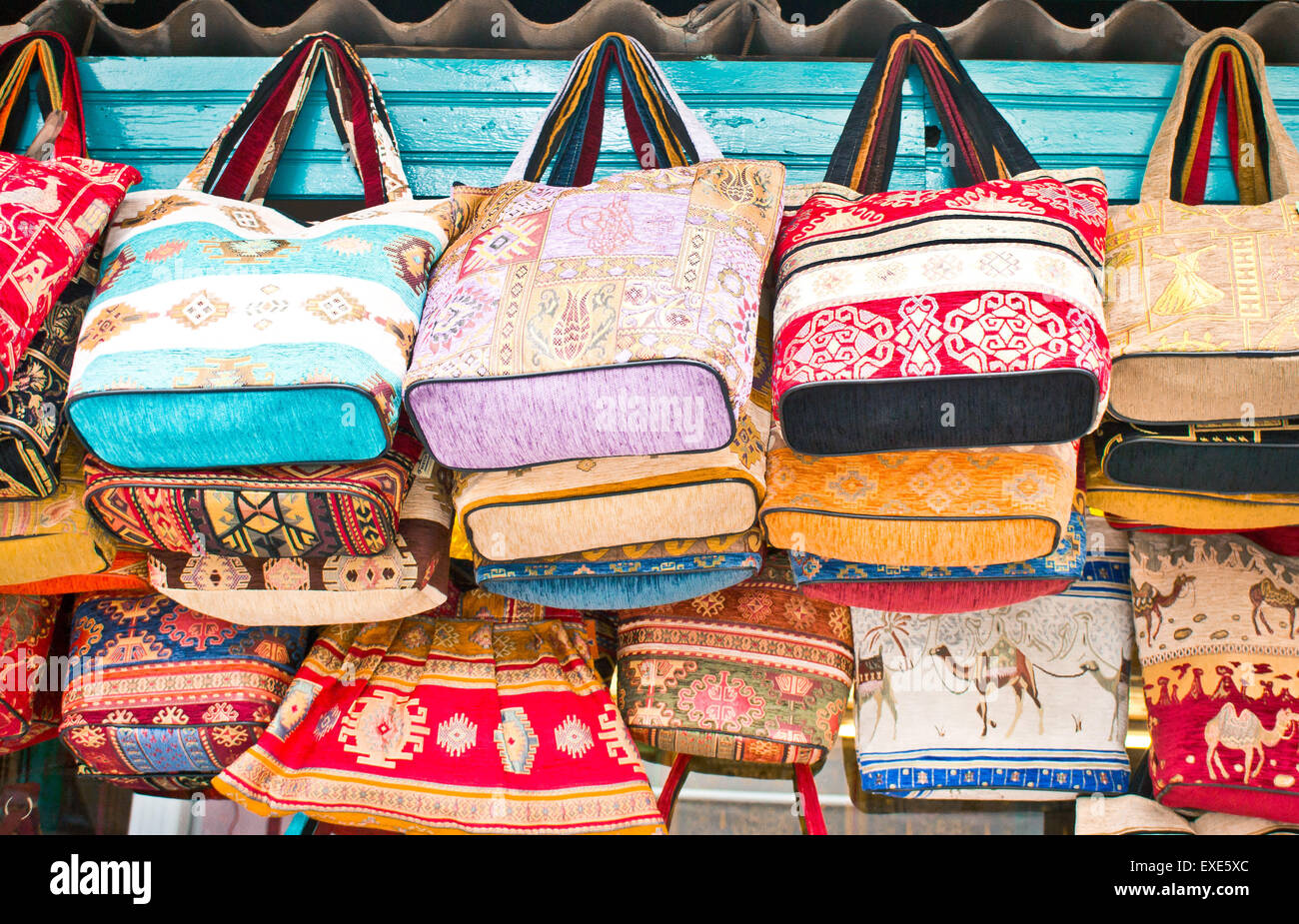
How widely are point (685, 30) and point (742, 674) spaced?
3.48 ft

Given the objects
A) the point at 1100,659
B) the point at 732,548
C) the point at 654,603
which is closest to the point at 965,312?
the point at 732,548

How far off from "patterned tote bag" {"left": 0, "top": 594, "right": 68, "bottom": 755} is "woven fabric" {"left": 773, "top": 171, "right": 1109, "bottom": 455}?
117cm

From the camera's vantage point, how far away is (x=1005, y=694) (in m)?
1.45

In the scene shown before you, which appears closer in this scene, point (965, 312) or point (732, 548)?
point (965, 312)

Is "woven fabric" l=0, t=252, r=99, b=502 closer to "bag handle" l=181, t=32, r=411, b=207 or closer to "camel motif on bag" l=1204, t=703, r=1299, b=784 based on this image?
"bag handle" l=181, t=32, r=411, b=207

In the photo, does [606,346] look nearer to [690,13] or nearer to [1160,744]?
[690,13]

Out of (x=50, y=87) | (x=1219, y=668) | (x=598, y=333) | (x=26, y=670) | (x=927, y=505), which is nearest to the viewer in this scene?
(x=598, y=333)

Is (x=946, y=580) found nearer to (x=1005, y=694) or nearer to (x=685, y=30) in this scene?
(x=1005, y=694)

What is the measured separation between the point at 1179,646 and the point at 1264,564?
0.61 ft

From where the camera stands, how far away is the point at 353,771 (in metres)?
1.37

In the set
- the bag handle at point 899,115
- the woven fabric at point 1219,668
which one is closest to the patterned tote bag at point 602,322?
the bag handle at point 899,115

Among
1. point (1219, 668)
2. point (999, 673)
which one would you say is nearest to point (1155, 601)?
point (1219, 668)

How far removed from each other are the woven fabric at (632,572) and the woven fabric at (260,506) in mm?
168

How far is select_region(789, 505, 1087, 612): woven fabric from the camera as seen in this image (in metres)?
1.30
